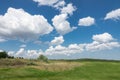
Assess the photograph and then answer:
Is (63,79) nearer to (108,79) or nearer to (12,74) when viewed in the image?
(108,79)

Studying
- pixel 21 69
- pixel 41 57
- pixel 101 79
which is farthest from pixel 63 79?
pixel 41 57

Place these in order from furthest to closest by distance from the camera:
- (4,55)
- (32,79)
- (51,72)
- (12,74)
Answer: (4,55) < (51,72) < (12,74) < (32,79)

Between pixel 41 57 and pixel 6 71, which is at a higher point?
pixel 41 57

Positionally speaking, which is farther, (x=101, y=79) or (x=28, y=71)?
(x=28, y=71)

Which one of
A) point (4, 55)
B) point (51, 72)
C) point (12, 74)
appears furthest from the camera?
point (4, 55)

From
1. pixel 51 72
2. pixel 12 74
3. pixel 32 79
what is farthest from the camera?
pixel 51 72

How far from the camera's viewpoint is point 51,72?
3024 inches

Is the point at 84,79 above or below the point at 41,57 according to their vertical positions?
below

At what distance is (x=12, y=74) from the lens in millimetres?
70688

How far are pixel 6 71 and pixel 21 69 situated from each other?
5320mm

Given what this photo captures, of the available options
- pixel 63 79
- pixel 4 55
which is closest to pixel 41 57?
pixel 4 55

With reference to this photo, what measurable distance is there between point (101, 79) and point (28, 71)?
80.1ft

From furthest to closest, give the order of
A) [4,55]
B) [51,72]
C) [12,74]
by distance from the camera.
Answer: [4,55] → [51,72] → [12,74]

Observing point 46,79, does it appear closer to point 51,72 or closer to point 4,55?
point 51,72
